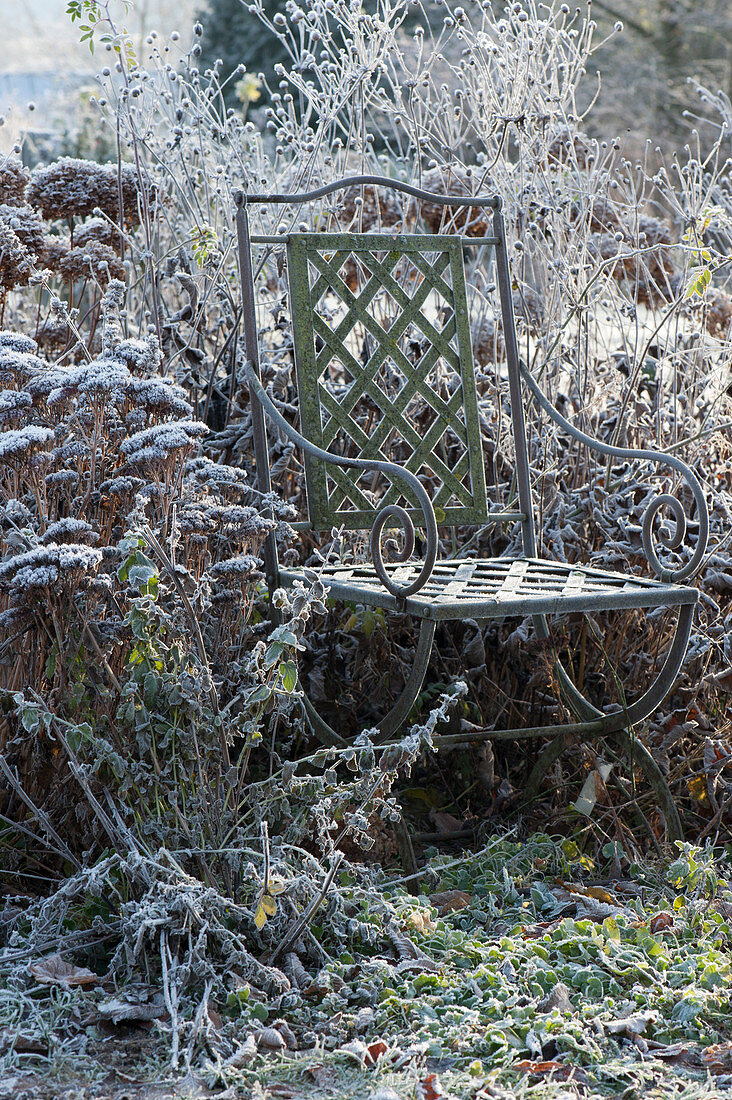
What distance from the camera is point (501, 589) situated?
2.40 meters

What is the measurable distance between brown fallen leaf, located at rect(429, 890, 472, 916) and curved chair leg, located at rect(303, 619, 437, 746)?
359 millimetres

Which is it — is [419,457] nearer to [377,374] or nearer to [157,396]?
[377,374]

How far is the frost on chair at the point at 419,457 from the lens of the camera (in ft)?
7.85

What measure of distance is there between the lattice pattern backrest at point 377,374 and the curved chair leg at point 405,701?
515mm

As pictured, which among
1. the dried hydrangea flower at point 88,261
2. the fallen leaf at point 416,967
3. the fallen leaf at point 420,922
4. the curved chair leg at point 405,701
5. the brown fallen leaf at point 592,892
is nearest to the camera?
Result: the fallen leaf at point 416,967

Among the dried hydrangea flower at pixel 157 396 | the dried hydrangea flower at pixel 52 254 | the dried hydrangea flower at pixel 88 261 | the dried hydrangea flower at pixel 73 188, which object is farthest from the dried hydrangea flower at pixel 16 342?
the dried hydrangea flower at pixel 73 188

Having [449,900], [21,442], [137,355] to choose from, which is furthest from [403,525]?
[449,900]

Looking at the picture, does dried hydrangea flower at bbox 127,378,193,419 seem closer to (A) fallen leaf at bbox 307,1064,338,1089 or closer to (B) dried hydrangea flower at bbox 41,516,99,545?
(B) dried hydrangea flower at bbox 41,516,99,545

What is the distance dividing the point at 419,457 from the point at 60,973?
1.51 meters

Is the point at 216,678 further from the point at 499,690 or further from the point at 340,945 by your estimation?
the point at 499,690

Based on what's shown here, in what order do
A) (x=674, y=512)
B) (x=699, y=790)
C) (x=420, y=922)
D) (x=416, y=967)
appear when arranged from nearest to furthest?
(x=416, y=967)
(x=420, y=922)
(x=674, y=512)
(x=699, y=790)

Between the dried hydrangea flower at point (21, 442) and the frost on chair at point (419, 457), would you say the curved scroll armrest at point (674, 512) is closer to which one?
the frost on chair at point (419, 457)

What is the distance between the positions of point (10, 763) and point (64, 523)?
683 mm

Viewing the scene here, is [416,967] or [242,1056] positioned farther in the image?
[416,967]
